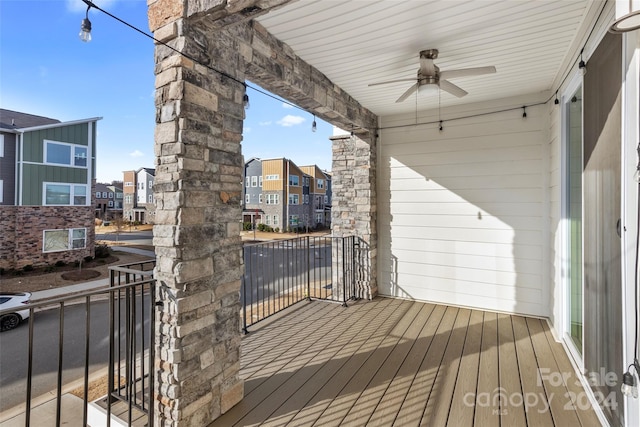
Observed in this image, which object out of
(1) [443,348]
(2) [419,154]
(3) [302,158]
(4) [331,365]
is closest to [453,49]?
(2) [419,154]

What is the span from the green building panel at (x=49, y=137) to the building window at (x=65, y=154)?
0.49 feet

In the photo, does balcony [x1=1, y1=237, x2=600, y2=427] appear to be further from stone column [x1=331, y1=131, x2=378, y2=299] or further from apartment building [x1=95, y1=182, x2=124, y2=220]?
apartment building [x1=95, y1=182, x2=124, y2=220]

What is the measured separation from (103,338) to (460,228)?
643 cm

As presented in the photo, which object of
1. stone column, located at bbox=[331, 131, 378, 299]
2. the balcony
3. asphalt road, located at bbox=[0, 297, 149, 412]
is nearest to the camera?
the balcony

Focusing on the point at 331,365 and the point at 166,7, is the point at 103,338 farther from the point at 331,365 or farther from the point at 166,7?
the point at 166,7

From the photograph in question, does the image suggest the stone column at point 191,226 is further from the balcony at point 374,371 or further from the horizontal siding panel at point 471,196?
the horizontal siding panel at point 471,196

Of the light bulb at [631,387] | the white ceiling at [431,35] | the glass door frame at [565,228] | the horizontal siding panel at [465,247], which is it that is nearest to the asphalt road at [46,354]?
the white ceiling at [431,35]

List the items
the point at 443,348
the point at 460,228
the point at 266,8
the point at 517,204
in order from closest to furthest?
the point at 266,8 → the point at 443,348 → the point at 517,204 → the point at 460,228

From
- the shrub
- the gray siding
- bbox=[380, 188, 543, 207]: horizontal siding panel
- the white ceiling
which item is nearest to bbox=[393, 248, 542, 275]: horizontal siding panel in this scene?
bbox=[380, 188, 543, 207]: horizontal siding panel

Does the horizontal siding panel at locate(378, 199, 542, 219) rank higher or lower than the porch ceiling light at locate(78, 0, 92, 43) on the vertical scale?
lower

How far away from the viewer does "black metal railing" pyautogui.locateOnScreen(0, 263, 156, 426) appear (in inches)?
57.7

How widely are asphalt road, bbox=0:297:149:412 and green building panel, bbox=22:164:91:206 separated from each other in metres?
6.03

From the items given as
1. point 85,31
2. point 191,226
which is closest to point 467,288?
point 191,226

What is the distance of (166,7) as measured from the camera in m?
1.89
